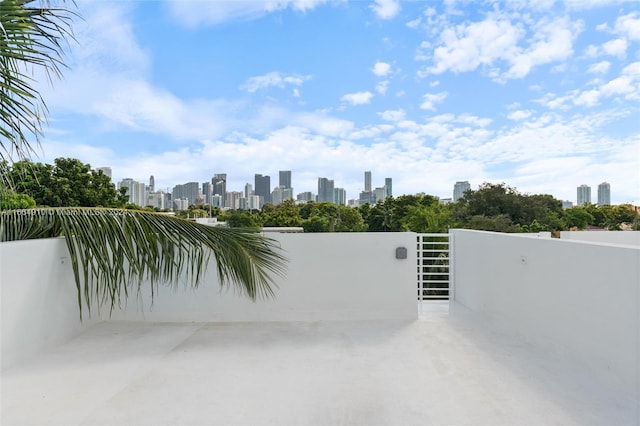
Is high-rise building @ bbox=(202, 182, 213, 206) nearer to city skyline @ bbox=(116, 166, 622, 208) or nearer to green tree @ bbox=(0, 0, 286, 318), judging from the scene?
city skyline @ bbox=(116, 166, 622, 208)

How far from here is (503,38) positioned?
40.3 feet

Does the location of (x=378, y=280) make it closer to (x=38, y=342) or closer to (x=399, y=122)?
(x=38, y=342)

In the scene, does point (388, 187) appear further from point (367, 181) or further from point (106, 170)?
point (106, 170)

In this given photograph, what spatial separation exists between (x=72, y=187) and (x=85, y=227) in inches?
1129

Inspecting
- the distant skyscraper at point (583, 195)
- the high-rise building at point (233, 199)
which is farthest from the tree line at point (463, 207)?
the high-rise building at point (233, 199)

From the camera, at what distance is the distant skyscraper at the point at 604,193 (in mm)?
38062

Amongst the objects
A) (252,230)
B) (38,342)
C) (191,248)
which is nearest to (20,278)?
(38,342)

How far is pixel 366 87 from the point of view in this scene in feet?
57.0

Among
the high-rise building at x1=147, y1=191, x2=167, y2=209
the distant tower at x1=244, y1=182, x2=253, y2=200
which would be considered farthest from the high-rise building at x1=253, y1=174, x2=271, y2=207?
the high-rise building at x1=147, y1=191, x2=167, y2=209

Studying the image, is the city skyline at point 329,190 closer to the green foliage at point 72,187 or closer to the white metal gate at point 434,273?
the green foliage at point 72,187

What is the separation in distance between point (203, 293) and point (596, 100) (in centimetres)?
1809

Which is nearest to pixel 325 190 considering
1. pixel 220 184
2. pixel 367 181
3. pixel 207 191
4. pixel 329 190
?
pixel 329 190

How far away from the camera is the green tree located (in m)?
3.12

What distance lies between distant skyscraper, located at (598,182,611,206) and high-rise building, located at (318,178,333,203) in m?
31.5
